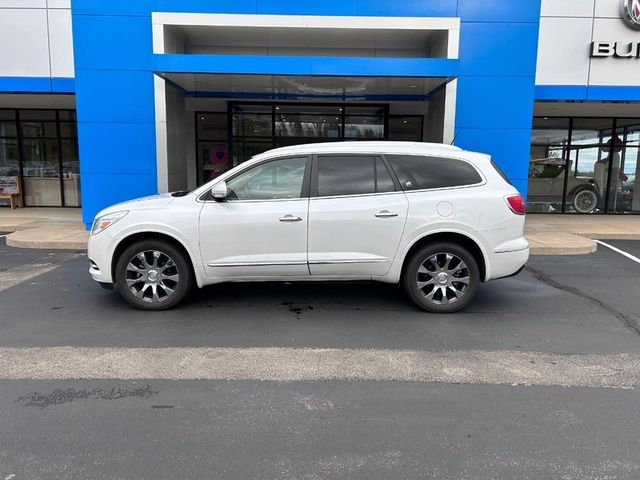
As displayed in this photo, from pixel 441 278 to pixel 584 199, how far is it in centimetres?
1343

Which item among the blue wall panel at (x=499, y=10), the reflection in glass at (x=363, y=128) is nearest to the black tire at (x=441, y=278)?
the blue wall panel at (x=499, y=10)

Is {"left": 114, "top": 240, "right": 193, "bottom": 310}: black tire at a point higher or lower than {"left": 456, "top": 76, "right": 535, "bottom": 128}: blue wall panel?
lower

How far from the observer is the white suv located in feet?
18.5

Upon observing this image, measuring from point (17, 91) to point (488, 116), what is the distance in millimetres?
11742

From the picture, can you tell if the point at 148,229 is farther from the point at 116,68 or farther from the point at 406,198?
the point at 116,68

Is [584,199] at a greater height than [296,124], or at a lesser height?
lesser

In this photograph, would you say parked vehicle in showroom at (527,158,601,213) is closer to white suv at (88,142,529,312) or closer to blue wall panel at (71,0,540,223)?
blue wall panel at (71,0,540,223)

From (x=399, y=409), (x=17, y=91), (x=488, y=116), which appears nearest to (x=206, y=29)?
(x=17, y=91)

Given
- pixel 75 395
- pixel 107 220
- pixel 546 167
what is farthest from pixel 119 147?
pixel 546 167

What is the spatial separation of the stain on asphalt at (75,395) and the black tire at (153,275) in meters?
1.95

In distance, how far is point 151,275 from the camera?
581 centimetres

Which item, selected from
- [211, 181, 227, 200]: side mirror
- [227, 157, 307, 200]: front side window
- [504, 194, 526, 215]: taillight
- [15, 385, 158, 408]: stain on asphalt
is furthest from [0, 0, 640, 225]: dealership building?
[15, 385, 158, 408]: stain on asphalt

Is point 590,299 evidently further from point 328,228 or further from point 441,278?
point 328,228

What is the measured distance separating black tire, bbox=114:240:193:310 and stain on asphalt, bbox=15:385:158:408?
6.41ft
